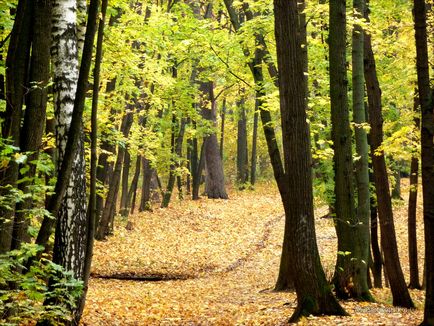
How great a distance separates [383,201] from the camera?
11492 mm

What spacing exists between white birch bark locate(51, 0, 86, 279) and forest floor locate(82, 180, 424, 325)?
2068 millimetres

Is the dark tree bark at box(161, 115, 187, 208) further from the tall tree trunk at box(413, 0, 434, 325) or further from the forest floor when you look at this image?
the tall tree trunk at box(413, 0, 434, 325)

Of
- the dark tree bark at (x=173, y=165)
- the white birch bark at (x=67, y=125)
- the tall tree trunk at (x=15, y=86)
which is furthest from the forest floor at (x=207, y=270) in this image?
the tall tree trunk at (x=15, y=86)

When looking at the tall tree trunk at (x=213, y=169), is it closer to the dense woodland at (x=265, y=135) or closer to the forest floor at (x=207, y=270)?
the forest floor at (x=207, y=270)

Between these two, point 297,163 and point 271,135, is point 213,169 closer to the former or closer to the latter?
point 271,135

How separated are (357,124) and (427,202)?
3917 mm

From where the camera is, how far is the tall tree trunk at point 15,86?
6.01 meters

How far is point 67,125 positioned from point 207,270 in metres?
11.5

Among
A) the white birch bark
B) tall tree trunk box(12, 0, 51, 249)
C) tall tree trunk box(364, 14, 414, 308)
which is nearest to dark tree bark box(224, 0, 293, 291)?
tall tree trunk box(364, 14, 414, 308)

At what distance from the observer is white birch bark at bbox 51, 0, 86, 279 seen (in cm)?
695

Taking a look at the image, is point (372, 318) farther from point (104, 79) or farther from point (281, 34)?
→ point (104, 79)

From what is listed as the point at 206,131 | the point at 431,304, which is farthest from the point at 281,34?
the point at 206,131

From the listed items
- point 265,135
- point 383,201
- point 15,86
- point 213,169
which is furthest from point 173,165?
point 15,86

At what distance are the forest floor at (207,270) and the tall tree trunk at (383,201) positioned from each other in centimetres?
46
